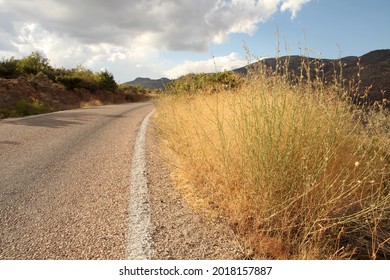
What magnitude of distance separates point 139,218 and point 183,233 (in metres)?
0.46

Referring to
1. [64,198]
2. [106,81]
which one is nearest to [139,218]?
Result: [64,198]

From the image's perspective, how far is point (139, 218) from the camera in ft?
7.93

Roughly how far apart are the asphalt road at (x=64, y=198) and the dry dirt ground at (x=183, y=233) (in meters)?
0.27

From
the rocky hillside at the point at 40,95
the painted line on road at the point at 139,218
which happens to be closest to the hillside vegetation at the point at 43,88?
the rocky hillside at the point at 40,95

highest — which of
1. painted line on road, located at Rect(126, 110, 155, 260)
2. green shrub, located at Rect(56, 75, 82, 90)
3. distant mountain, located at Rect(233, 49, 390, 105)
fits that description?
green shrub, located at Rect(56, 75, 82, 90)

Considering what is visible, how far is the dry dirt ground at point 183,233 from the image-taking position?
193 centimetres

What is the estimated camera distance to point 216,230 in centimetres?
224

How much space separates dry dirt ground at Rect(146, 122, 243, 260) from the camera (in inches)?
76.1

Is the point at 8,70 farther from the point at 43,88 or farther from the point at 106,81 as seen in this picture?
the point at 106,81

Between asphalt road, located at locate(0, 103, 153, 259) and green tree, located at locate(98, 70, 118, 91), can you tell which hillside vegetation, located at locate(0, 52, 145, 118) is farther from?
asphalt road, located at locate(0, 103, 153, 259)

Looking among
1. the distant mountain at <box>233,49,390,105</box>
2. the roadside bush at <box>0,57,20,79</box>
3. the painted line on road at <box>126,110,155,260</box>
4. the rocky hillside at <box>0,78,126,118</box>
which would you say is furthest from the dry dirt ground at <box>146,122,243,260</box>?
the roadside bush at <box>0,57,20,79</box>

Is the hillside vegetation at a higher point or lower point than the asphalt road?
higher

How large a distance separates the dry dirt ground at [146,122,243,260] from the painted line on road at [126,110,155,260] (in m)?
0.05
